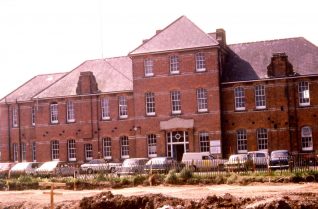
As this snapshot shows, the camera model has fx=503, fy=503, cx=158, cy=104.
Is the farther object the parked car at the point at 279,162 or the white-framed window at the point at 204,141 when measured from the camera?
the white-framed window at the point at 204,141

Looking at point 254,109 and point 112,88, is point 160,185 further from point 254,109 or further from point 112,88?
point 112,88

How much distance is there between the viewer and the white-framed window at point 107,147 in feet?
157

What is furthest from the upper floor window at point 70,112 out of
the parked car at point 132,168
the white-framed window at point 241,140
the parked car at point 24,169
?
the white-framed window at point 241,140

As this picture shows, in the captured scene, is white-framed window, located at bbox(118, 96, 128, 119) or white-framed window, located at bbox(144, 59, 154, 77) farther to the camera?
white-framed window, located at bbox(118, 96, 128, 119)

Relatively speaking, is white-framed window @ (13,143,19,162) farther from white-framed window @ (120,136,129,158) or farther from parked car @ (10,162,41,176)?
white-framed window @ (120,136,129,158)

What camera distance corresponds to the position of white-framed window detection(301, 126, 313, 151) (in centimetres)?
4197

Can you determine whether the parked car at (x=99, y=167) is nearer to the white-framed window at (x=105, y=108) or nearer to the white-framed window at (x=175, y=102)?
the white-framed window at (x=105, y=108)

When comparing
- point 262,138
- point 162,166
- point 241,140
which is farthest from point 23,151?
point 262,138

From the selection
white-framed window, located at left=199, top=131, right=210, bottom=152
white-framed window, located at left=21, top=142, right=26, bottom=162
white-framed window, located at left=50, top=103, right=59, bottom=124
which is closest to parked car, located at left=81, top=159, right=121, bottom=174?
white-framed window, located at left=199, top=131, right=210, bottom=152

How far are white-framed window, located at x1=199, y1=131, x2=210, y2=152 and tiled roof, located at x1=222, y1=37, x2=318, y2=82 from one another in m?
5.17

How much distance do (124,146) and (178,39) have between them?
11.3 metres

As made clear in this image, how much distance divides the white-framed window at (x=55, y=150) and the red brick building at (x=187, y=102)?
4.0 inches

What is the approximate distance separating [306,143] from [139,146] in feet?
47.7

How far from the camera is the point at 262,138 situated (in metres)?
43.0
